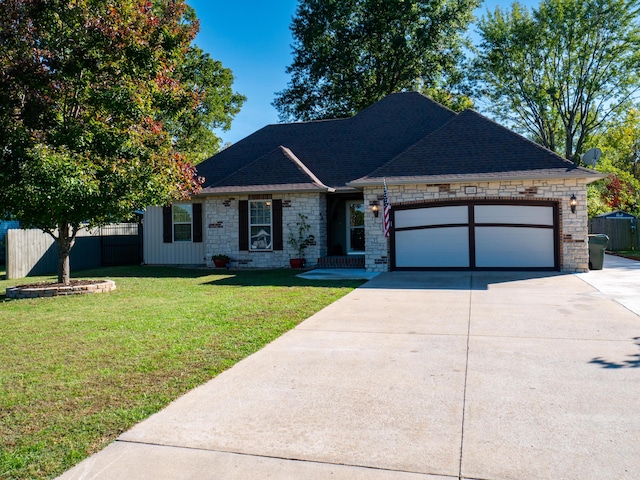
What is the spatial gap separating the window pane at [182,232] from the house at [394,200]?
1.5 inches

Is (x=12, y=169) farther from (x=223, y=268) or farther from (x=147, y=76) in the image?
(x=223, y=268)

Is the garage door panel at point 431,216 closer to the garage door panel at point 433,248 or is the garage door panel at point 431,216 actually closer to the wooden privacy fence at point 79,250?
the garage door panel at point 433,248

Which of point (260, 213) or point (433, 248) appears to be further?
point (260, 213)

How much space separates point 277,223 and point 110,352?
1080 cm

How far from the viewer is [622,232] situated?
23.3 meters

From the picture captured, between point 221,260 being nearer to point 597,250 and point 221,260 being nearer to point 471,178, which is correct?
point 471,178

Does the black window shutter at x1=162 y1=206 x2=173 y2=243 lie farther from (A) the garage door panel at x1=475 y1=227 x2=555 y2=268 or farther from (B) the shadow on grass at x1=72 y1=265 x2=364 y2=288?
(A) the garage door panel at x1=475 y1=227 x2=555 y2=268

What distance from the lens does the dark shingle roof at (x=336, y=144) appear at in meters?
16.7

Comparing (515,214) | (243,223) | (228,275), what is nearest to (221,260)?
(243,223)

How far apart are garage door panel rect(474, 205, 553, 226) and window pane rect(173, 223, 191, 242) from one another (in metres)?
10.6

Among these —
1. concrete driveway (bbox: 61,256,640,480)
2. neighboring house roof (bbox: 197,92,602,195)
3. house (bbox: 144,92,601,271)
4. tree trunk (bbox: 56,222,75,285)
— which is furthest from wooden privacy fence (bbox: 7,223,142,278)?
concrete driveway (bbox: 61,256,640,480)

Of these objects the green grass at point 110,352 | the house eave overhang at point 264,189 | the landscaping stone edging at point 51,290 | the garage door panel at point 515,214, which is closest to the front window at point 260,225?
the house eave overhang at point 264,189

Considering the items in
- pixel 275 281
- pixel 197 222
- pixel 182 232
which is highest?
pixel 197 222

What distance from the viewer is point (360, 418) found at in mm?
3678
